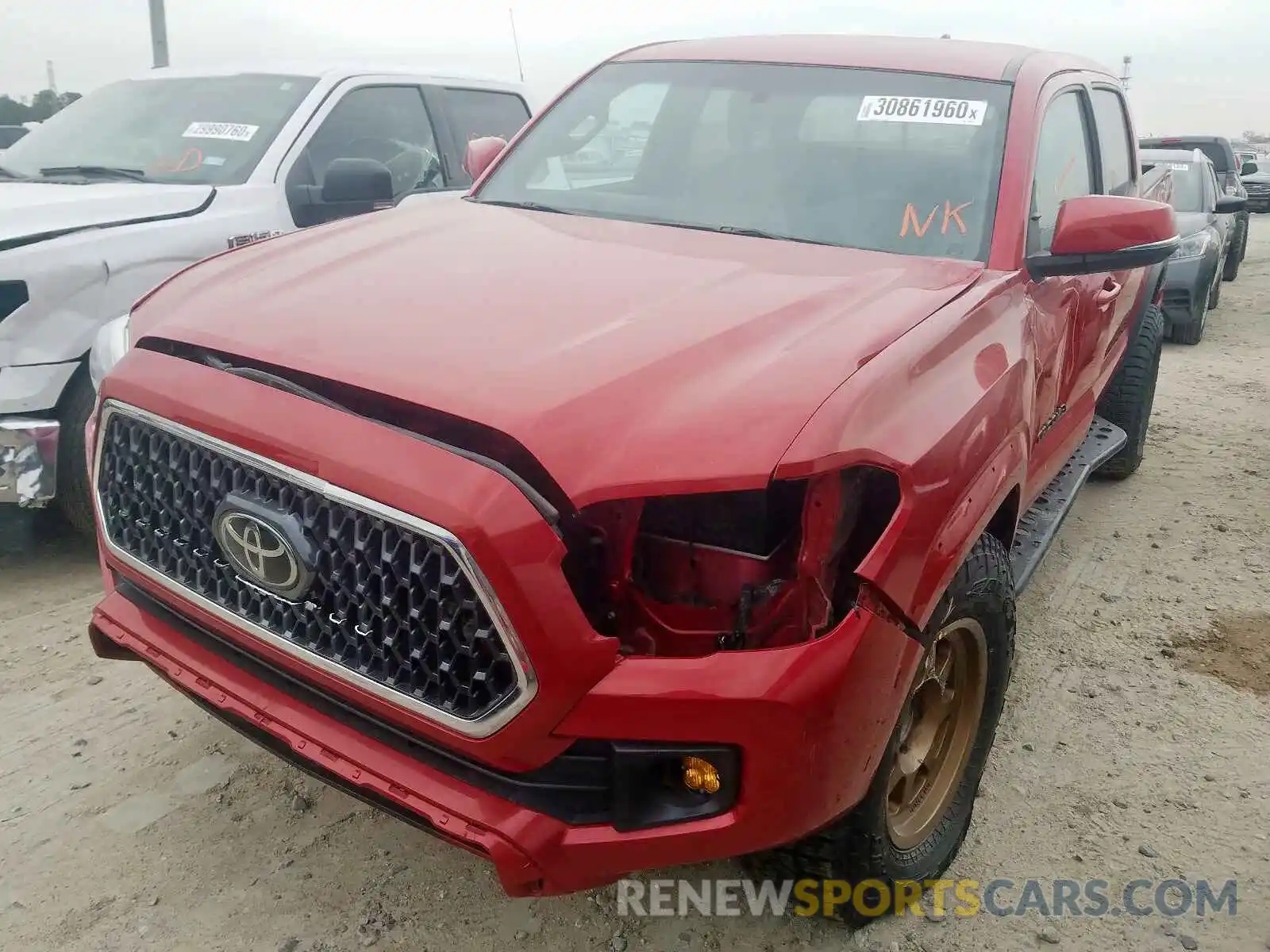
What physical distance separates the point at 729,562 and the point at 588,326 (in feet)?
1.82

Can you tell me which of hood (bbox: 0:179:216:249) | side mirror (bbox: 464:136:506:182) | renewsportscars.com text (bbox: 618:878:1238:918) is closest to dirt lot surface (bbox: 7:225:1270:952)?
renewsportscars.com text (bbox: 618:878:1238:918)

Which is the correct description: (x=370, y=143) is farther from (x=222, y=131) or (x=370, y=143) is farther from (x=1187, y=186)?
(x=1187, y=186)

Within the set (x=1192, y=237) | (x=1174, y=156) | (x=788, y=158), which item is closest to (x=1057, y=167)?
(x=788, y=158)

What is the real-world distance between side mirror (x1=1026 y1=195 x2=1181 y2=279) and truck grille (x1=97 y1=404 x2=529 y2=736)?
1.79 meters

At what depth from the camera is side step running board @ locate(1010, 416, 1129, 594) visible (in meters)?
2.85

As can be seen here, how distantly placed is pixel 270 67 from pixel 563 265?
330cm

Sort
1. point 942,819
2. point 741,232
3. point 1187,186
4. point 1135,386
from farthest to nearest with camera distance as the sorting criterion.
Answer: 1. point 1187,186
2. point 1135,386
3. point 741,232
4. point 942,819

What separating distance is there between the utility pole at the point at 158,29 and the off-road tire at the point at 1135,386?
10.6 m

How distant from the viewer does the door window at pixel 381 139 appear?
4.66 m

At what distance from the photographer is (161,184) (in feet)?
14.2

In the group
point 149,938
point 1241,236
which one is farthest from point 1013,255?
point 1241,236

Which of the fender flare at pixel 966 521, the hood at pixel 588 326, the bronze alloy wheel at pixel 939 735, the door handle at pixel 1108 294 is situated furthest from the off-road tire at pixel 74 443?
the door handle at pixel 1108 294

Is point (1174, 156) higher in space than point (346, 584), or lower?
lower

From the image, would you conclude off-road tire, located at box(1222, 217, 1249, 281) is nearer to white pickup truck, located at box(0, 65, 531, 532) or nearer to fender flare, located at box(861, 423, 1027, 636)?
white pickup truck, located at box(0, 65, 531, 532)
